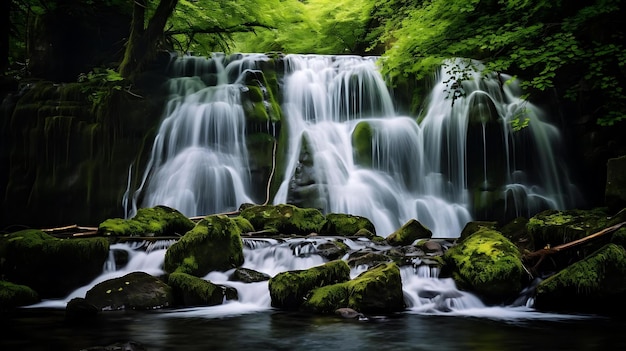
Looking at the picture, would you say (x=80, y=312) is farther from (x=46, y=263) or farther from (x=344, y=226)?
(x=344, y=226)

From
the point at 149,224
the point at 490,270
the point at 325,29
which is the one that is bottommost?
the point at 490,270

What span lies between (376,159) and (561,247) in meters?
8.03

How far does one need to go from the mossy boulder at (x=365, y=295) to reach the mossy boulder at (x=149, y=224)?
4.69 m

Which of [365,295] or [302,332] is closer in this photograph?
[302,332]

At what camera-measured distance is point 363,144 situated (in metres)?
15.6

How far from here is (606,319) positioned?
6.23 meters

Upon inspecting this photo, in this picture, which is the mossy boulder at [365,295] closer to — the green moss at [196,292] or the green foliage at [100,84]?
the green moss at [196,292]

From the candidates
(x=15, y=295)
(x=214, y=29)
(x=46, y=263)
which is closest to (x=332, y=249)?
(x=46, y=263)

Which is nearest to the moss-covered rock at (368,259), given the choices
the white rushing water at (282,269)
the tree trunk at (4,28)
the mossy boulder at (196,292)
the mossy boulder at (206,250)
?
the white rushing water at (282,269)

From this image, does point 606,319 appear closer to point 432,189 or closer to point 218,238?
point 218,238

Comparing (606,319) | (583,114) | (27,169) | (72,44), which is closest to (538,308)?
(606,319)

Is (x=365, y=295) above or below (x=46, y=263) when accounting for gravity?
below

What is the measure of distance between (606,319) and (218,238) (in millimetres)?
5889

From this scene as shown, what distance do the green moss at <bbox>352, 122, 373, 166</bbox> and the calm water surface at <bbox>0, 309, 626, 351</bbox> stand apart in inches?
357
